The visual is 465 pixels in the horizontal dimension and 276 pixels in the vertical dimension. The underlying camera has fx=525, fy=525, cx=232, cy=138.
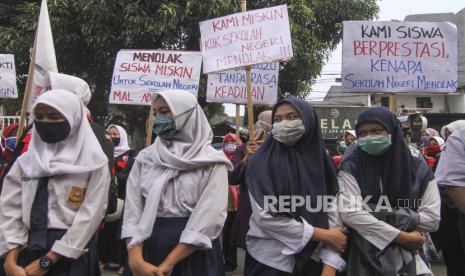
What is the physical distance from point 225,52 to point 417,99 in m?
31.3

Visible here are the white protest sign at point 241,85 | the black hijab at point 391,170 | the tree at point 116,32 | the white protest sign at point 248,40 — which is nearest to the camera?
the black hijab at point 391,170

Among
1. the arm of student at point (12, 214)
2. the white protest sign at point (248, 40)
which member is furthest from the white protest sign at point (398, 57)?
the arm of student at point (12, 214)

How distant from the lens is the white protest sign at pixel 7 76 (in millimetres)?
6914

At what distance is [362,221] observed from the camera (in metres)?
2.67

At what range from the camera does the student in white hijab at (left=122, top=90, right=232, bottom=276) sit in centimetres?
249

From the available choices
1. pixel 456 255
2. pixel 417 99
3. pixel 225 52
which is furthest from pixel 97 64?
pixel 417 99

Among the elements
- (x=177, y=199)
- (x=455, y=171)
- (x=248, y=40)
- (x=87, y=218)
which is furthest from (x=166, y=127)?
(x=248, y=40)

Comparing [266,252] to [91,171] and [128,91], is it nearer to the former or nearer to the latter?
[91,171]

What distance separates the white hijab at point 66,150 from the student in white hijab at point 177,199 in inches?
9.9

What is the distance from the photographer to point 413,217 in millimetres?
2691

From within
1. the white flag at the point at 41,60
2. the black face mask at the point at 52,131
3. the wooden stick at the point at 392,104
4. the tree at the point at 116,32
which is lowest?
the black face mask at the point at 52,131

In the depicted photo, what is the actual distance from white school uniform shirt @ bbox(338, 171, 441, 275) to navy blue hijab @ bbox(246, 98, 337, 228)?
105 mm

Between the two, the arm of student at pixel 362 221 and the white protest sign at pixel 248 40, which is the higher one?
the white protest sign at pixel 248 40

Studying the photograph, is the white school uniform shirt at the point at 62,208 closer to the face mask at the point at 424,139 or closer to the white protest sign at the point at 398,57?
the white protest sign at the point at 398,57
